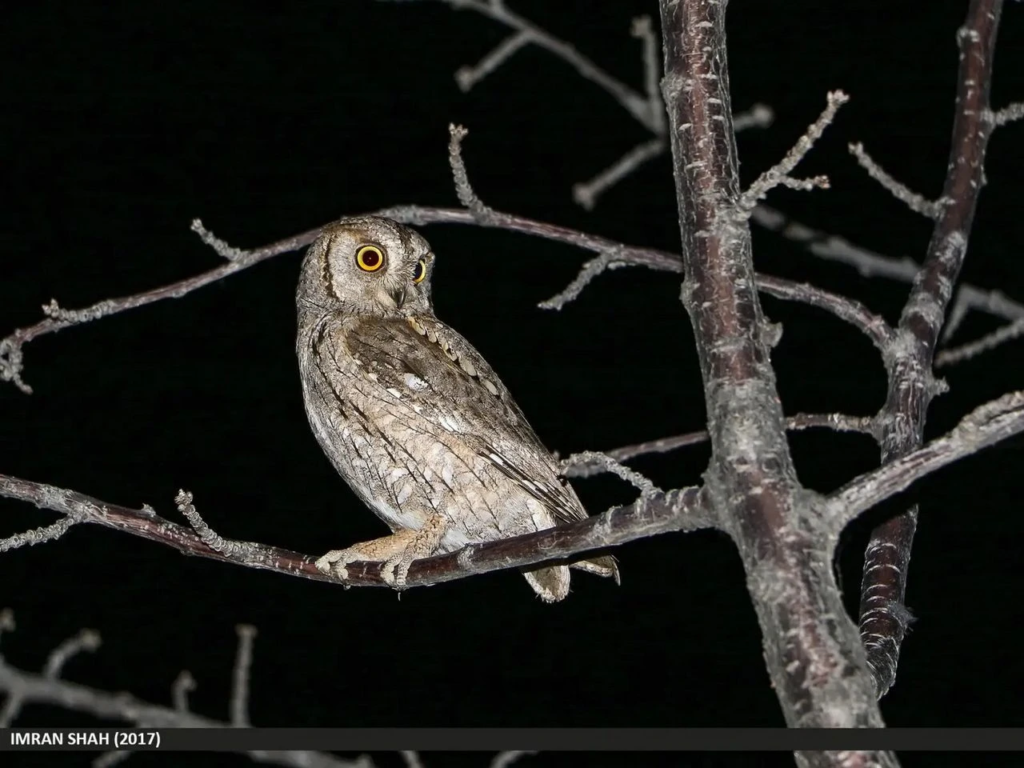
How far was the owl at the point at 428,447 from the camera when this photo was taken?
7.28ft

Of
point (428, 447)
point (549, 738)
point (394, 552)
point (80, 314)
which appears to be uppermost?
point (80, 314)

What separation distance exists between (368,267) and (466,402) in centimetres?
49

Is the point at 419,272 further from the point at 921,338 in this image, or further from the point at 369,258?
the point at 921,338

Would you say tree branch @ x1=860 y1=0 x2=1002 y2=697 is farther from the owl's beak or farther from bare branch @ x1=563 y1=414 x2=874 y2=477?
the owl's beak

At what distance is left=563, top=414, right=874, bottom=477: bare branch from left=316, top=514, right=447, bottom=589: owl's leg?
0.30m

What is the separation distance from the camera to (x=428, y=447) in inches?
87.7

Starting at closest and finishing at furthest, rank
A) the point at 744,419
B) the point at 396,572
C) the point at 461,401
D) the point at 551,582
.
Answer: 1. the point at 744,419
2. the point at 396,572
3. the point at 461,401
4. the point at 551,582

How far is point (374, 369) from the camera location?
7.54ft

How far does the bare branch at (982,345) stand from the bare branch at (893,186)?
0.30 meters

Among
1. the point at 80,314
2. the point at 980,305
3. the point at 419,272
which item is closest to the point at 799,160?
the point at 80,314

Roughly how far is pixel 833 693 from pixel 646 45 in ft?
5.04

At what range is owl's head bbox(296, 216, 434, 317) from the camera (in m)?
2.57

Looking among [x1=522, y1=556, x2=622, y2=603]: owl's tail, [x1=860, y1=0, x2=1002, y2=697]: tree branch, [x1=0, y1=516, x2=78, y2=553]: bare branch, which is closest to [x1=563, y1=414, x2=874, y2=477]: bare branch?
[x1=860, y1=0, x2=1002, y2=697]: tree branch

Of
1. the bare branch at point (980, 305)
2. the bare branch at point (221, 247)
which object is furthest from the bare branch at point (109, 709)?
the bare branch at point (980, 305)
